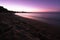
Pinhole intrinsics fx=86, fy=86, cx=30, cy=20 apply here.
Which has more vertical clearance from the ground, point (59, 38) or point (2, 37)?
point (2, 37)

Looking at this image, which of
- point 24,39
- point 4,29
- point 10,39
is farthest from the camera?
point 4,29

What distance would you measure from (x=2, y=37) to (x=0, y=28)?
3.11 feet

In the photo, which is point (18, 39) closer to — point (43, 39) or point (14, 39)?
point (14, 39)

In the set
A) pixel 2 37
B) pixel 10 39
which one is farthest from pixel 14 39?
pixel 2 37

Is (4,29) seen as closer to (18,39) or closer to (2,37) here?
(2,37)

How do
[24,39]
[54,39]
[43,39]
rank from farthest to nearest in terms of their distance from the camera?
[54,39]
[43,39]
[24,39]

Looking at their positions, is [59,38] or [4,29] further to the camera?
[59,38]

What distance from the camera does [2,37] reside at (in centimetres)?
459

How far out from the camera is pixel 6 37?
4.57 metres

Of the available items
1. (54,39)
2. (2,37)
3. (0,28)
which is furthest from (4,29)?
(54,39)

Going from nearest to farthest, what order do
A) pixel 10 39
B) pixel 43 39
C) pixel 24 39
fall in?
pixel 10 39
pixel 24 39
pixel 43 39

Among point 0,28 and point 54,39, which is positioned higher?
point 0,28

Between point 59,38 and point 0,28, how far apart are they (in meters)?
4.93

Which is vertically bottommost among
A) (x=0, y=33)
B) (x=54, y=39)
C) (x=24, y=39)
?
(x=54, y=39)
